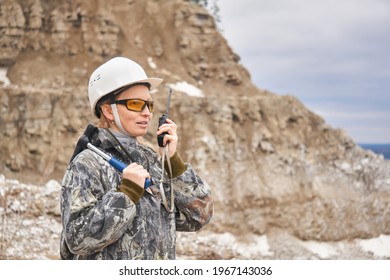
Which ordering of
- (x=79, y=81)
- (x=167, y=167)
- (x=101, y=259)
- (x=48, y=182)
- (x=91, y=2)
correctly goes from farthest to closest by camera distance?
(x=91, y=2)
(x=79, y=81)
(x=48, y=182)
(x=167, y=167)
(x=101, y=259)

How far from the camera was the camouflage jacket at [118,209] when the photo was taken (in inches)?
148

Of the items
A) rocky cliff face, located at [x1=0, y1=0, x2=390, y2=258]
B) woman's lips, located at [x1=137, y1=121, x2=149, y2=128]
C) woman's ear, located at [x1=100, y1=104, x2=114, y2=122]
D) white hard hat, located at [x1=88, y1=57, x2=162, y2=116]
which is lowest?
woman's lips, located at [x1=137, y1=121, x2=149, y2=128]

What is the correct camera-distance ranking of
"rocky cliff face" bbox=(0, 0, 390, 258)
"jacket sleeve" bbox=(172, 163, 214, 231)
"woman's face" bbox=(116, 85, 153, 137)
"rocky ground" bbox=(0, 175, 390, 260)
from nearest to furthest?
"woman's face" bbox=(116, 85, 153, 137)
"jacket sleeve" bbox=(172, 163, 214, 231)
"rocky ground" bbox=(0, 175, 390, 260)
"rocky cliff face" bbox=(0, 0, 390, 258)

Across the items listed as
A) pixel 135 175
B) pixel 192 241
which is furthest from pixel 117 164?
pixel 192 241

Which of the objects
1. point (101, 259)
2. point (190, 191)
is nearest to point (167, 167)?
point (190, 191)

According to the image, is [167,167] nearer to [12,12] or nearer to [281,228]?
[281,228]

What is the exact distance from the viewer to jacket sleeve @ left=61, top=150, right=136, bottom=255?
375 centimetres

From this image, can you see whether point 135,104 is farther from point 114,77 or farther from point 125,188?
point 125,188

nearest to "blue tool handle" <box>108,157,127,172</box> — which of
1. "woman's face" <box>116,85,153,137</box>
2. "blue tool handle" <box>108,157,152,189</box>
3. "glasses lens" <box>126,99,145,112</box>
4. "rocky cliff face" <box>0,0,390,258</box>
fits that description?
"blue tool handle" <box>108,157,152,189</box>

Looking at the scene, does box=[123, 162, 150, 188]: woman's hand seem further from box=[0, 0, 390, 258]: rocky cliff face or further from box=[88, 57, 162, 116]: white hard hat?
box=[0, 0, 390, 258]: rocky cliff face

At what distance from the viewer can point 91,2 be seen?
31.0 metres

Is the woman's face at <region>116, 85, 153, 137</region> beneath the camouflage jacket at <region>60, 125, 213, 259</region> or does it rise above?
above

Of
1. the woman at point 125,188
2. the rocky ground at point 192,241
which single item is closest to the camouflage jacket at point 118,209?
the woman at point 125,188
